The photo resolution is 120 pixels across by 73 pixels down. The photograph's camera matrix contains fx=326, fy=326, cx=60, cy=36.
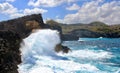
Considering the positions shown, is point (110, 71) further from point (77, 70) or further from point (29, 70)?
point (29, 70)

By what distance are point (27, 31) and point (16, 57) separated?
21.5 metres

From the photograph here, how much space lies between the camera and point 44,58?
37500mm

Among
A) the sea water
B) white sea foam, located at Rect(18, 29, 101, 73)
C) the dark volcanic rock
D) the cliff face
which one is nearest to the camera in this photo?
the dark volcanic rock

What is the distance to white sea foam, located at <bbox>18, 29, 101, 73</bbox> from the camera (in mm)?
28766

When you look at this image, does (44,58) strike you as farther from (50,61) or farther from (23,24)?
(23,24)

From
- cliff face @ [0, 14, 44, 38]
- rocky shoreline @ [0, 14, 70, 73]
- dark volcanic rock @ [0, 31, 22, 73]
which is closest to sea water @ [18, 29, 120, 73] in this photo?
rocky shoreline @ [0, 14, 70, 73]

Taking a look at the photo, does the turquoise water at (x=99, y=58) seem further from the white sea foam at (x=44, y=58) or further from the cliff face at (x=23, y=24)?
the cliff face at (x=23, y=24)

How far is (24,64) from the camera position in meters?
29.5

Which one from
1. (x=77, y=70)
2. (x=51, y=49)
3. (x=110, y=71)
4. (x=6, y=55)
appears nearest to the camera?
(x=6, y=55)

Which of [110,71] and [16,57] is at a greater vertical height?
[16,57]

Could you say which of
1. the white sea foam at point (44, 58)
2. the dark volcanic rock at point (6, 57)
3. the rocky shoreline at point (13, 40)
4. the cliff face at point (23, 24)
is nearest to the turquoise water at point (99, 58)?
the white sea foam at point (44, 58)

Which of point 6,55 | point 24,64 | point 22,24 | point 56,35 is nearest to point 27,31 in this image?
point 22,24

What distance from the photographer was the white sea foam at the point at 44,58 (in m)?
28.8

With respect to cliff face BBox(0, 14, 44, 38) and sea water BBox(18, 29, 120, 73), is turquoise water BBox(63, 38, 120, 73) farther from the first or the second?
cliff face BBox(0, 14, 44, 38)
